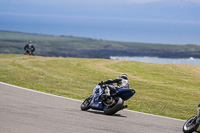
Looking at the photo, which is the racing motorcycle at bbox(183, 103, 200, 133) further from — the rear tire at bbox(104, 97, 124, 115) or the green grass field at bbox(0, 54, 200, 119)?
the green grass field at bbox(0, 54, 200, 119)

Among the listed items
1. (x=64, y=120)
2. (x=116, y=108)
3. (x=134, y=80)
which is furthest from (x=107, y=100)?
(x=134, y=80)

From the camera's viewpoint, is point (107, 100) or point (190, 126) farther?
point (107, 100)

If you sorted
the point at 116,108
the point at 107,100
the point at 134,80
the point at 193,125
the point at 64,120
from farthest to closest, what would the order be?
the point at 134,80 < the point at 107,100 < the point at 116,108 < the point at 64,120 < the point at 193,125

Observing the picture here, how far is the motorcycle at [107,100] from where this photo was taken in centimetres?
1235

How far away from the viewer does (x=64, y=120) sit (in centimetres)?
1075

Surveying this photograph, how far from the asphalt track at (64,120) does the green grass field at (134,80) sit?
2613 mm

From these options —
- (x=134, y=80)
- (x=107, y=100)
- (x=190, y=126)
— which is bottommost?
(x=134, y=80)

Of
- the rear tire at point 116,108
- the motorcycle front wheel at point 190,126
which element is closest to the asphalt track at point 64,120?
the rear tire at point 116,108

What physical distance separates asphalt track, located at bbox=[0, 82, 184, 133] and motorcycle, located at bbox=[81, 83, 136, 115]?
0.20 m

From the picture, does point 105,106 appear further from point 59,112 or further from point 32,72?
point 32,72

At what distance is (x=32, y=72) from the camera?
28.3m

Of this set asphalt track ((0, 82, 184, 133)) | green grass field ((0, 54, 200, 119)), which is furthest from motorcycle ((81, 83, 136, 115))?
green grass field ((0, 54, 200, 119))

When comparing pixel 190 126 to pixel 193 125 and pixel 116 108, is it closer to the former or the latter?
pixel 193 125

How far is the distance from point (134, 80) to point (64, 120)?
61.8 feet
